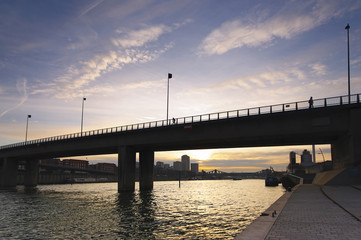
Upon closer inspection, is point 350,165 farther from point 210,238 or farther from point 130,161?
point 130,161

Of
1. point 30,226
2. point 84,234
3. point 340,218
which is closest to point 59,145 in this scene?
point 30,226

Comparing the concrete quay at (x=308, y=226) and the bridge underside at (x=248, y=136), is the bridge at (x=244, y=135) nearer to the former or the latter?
the bridge underside at (x=248, y=136)

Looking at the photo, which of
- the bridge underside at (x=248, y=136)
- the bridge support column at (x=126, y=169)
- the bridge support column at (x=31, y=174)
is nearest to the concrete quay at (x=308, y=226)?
the bridge underside at (x=248, y=136)

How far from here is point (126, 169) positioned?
65.4 metres

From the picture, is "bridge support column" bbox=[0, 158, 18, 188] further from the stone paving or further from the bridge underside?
the stone paving

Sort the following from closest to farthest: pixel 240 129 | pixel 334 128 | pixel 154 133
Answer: pixel 334 128, pixel 240 129, pixel 154 133

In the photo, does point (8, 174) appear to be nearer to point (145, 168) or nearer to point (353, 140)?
point (145, 168)

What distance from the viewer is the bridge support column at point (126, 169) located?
6519cm

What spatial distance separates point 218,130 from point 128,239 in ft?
120

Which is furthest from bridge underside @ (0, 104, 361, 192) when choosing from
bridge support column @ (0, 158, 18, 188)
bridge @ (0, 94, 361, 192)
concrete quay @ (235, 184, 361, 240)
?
bridge support column @ (0, 158, 18, 188)

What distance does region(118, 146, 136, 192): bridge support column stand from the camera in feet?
214

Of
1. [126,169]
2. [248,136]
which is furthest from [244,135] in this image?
[126,169]

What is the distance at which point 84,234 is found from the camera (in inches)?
781

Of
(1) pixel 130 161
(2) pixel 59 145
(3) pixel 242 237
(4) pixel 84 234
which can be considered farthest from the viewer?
(2) pixel 59 145
